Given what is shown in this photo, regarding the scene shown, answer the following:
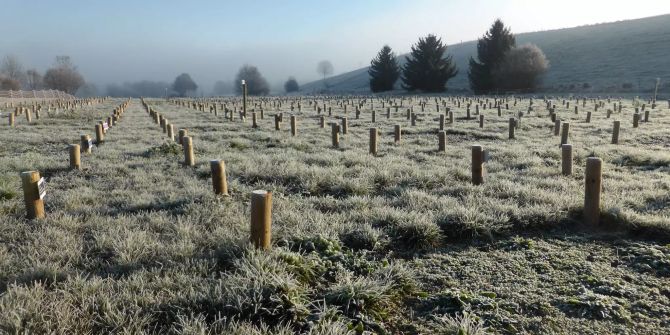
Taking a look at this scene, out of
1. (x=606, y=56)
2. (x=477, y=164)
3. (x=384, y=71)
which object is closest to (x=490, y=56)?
(x=384, y=71)

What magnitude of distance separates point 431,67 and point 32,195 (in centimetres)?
5959

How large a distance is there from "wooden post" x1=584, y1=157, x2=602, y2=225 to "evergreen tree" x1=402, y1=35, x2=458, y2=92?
5772cm

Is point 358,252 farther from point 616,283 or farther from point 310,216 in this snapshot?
point 616,283

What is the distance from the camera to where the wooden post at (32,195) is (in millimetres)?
4816

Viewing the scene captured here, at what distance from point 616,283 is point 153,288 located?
369cm

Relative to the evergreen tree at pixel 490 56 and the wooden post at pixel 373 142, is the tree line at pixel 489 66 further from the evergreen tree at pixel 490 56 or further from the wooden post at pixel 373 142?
the wooden post at pixel 373 142

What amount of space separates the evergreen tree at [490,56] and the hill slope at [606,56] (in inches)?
285

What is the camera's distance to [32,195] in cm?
488

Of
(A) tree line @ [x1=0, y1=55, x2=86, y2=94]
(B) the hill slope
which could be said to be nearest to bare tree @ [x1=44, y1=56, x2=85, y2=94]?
(A) tree line @ [x1=0, y1=55, x2=86, y2=94]

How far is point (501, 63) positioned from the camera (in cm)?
5506

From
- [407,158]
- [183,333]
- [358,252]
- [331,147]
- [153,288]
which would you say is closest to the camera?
[183,333]

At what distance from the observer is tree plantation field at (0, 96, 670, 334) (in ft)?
9.83

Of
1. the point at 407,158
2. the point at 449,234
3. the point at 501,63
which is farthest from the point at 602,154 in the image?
the point at 501,63

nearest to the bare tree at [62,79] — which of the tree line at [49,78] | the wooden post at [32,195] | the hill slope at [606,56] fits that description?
the tree line at [49,78]
